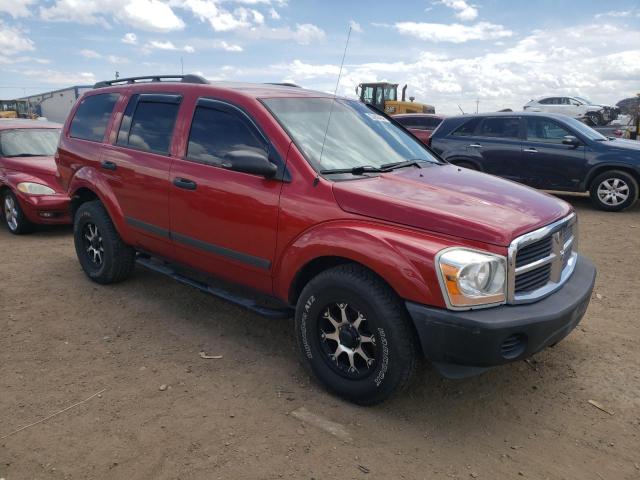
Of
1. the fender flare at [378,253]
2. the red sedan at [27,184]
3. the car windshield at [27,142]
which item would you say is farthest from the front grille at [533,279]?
the car windshield at [27,142]

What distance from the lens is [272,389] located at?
3.30m

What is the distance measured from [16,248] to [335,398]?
5223 millimetres

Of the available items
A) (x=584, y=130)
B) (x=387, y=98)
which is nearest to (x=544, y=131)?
(x=584, y=130)

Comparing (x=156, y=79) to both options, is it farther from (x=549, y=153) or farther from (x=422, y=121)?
(x=422, y=121)

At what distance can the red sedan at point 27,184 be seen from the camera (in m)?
6.89

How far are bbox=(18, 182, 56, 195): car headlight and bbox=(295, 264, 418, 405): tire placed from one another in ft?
17.0

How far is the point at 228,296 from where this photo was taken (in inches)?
147

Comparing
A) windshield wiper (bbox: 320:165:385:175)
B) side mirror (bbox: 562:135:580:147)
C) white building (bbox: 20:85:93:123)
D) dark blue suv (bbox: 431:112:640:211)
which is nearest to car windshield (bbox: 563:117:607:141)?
dark blue suv (bbox: 431:112:640:211)

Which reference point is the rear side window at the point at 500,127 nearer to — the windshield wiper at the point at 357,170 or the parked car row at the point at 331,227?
the parked car row at the point at 331,227

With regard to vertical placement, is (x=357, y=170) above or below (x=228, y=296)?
above

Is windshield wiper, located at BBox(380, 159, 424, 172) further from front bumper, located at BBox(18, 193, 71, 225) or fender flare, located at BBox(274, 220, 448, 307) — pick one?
front bumper, located at BBox(18, 193, 71, 225)

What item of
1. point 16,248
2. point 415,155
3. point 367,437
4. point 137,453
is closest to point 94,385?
point 137,453

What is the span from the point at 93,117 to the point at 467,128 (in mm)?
6977

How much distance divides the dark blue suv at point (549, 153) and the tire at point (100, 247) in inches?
265
